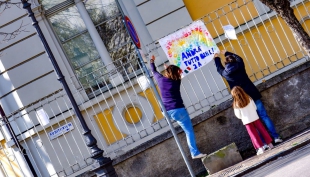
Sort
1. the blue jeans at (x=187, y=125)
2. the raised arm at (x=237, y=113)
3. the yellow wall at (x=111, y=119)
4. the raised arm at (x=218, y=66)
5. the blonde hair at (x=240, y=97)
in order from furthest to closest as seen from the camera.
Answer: the yellow wall at (x=111, y=119) → the raised arm at (x=218, y=66) → the blue jeans at (x=187, y=125) → the raised arm at (x=237, y=113) → the blonde hair at (x=240, y=97)

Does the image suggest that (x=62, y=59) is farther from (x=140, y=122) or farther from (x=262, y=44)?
(x=262, y=44)

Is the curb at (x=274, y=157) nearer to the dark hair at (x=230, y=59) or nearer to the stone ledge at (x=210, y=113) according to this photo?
the stone ledge at (x=210, y=113)

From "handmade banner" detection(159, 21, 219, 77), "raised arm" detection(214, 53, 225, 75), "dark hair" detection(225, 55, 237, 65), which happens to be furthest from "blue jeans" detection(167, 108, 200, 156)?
"dark hair" detection(225, 55, 237, 65)

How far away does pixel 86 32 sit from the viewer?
17438 mm

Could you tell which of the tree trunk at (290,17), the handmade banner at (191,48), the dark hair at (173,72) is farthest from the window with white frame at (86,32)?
the tree trunk at (290,17)

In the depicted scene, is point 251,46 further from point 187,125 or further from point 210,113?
point 187,125

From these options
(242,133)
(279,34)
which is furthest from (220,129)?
(279,34)

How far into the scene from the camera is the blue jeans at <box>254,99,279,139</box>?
14.2 metres

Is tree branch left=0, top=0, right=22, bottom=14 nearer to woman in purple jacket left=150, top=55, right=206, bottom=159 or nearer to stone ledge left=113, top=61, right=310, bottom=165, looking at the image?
woman in purple jacket left=150, top=55, right=206, bottom=159

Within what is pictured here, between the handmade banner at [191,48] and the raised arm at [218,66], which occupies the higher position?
the handmade banner at [191,48]

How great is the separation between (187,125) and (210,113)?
2.27ft

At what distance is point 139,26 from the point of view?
17.2m

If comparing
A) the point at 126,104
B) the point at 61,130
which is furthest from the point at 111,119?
the point at 61,130

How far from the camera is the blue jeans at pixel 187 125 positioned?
46.3ft
